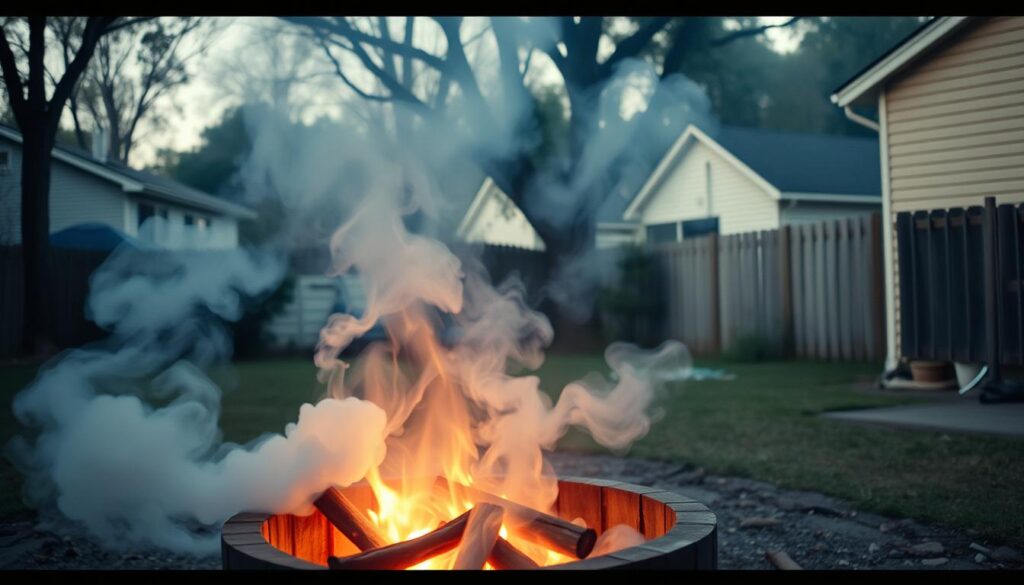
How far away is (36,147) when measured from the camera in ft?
44.1

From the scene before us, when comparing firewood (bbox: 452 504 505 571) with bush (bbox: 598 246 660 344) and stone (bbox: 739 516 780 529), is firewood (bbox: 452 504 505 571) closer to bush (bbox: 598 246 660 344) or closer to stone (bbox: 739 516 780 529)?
stone (bbox: 739 516 780 529)

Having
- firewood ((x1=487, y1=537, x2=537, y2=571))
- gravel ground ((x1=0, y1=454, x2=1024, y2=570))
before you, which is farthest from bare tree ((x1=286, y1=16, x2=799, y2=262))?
firewood ((x1=487, y1=537, x2=537, y2=571))

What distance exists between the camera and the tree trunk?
13.2 m

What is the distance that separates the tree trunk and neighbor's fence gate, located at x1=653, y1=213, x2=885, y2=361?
989 centimetres

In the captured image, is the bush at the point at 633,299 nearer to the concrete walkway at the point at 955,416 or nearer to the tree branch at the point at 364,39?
the tree branch at the point at 364,39

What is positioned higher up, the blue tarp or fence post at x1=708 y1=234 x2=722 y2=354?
the blue tarp

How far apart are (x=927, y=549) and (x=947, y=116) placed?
6.92 metres

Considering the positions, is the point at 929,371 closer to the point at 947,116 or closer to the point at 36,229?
the point at 947,116

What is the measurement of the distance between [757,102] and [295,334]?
25697mm

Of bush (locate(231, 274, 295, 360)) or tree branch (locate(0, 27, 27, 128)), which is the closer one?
tree branch (locate(0, 27, 27, 128))

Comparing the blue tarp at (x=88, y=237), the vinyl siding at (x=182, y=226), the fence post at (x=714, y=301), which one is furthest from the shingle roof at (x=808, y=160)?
the blue tarp at (x=88, y=237)

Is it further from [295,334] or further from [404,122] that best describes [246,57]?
[295,334]

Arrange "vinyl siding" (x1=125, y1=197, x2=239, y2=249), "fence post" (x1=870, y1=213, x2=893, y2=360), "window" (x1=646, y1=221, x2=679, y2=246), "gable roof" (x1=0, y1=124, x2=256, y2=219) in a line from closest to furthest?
"fence post" (x1=870, y1=213, x2=893, y2=360)
"gable roof" (x1=0, y1=124, x2=256, y2=219)
"window" (x1=646, y1=221, x2=679, y2=246)
"vinyl siding" (x1=125, y1=197, x2=239, y2=249)

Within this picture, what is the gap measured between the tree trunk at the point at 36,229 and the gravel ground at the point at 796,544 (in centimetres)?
1011
